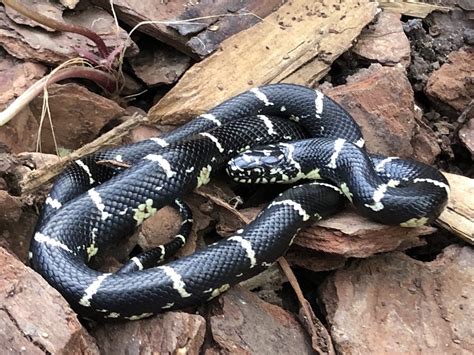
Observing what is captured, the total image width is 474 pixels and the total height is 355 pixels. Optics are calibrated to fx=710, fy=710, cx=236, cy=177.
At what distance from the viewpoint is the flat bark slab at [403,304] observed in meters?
4.23

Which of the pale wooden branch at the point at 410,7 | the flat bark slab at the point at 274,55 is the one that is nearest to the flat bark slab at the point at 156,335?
the flat bark slab at the point at 274,55

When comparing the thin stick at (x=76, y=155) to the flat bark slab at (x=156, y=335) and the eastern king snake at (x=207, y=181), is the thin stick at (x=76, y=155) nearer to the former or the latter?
the eastern king snake at (x=207, y=181)

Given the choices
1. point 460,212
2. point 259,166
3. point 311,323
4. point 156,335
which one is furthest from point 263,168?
point 156,335

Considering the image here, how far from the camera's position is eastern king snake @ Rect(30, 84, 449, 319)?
3975mm

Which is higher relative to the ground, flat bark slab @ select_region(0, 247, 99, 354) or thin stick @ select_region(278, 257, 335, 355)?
flat bark slab @ select_region(0, 247, 99, 354)

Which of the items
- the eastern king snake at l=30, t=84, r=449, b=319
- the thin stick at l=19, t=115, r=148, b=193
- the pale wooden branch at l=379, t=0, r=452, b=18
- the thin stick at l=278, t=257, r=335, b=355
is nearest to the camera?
the eastern king snake at l=30, t=84, r=449, b=319

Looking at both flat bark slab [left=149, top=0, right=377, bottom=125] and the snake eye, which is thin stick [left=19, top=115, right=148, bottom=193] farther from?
the snake eye

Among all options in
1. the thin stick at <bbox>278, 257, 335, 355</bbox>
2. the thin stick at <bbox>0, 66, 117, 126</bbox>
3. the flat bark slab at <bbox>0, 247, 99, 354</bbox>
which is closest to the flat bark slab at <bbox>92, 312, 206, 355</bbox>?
the flat bark slab at <bbox>0, 247, 99, 354</bbox>

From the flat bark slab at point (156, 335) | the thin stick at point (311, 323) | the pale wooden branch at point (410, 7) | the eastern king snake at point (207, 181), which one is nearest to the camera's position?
the flat bark slab at point (156, 335)

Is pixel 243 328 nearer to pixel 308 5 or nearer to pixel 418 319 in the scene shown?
pixel 418 319

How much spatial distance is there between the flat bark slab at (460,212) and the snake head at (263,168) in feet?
3.45

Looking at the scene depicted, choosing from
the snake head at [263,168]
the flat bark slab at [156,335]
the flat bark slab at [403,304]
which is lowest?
the flat bark slab at [403,304]

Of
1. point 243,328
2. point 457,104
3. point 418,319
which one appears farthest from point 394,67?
point 243,328

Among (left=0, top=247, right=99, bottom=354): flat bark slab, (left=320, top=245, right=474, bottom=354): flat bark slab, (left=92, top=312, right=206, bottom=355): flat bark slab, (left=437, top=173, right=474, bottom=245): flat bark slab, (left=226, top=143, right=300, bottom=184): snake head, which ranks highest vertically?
(left=0, top=247, right=99, bottom=354): flat bark slab
